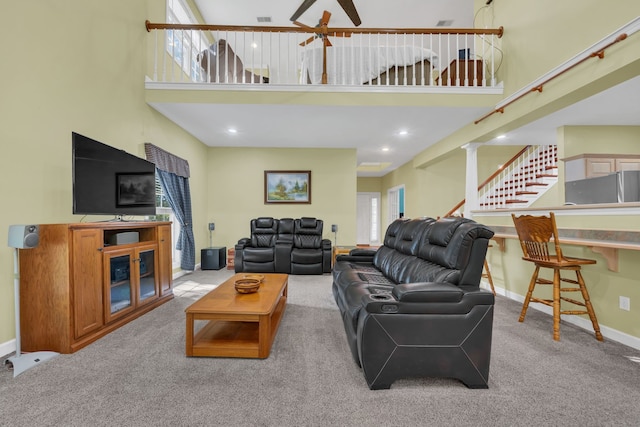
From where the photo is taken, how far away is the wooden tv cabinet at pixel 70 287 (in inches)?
83.9

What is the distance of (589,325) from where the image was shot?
2.64m

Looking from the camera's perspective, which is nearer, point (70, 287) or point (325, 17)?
point (70, 287)

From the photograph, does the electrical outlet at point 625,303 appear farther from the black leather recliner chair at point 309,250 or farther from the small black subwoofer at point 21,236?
the small black subwoofer at point 21,236

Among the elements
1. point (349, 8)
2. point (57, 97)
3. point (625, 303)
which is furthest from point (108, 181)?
point (625, 303)

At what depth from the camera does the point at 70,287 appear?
2.13 metres

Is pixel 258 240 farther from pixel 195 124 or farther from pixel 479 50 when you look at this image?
pixel 479 50

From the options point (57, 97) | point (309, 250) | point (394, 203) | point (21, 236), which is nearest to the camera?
point (21, 236)

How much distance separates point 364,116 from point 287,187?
103 inches

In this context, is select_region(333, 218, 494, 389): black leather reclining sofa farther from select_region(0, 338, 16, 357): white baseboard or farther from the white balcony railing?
the white balcony railing

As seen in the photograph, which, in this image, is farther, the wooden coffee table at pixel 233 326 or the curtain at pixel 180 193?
the curtain at pixel 180 193

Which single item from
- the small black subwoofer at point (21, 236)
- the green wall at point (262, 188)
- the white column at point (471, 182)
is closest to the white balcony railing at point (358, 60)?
the white column at point (471, 182)

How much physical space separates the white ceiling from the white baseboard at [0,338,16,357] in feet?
10.1

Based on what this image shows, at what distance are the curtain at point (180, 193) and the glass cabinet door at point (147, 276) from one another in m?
1.44

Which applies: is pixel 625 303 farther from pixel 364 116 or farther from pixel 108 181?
pixel 108 181
